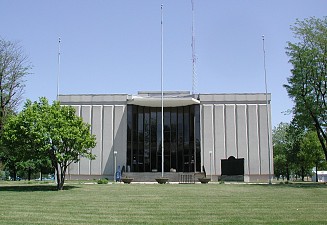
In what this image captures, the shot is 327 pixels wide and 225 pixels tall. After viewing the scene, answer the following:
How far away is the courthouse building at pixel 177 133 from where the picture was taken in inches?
2191

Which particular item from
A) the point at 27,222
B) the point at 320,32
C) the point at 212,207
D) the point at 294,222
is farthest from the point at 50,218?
the point at 320,32

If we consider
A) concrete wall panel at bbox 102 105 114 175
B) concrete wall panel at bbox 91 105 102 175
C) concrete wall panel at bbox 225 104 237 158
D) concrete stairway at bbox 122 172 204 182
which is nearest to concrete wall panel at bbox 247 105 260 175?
concrete wall panel at bbox 225 104 237 158

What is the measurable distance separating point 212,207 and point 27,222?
312 inches

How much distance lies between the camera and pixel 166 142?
57.2 m

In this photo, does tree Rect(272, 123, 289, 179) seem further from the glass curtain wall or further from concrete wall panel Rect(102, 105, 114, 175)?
concrete wall panel Rect(102, 105, 114, 175)

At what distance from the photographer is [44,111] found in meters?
31.3

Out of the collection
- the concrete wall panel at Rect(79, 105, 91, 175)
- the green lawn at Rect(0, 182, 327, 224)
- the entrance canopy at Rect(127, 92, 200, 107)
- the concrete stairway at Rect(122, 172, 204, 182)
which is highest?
the entrance canopy at Rect(127, 92, 200, 107)

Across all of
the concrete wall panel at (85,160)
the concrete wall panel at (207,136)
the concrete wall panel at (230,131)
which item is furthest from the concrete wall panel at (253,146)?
the concrete wall panel at (85,160)

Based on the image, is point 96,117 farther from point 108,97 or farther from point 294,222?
point 294,222

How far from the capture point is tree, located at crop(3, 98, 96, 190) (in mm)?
29750

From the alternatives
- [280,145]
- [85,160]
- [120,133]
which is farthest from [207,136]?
[280,145]

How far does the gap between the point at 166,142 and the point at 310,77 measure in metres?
23.0

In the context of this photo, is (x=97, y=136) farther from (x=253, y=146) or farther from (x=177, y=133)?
(x=253, y=146)

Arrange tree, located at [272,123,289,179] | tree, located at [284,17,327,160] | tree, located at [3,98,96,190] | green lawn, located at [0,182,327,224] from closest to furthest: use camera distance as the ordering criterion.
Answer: green lawn, located at [0,182,327,224] < tree, located at [3,98,96,190] < tree, located at [284,17,327,160] < tree, located at [272,123,289,179]
